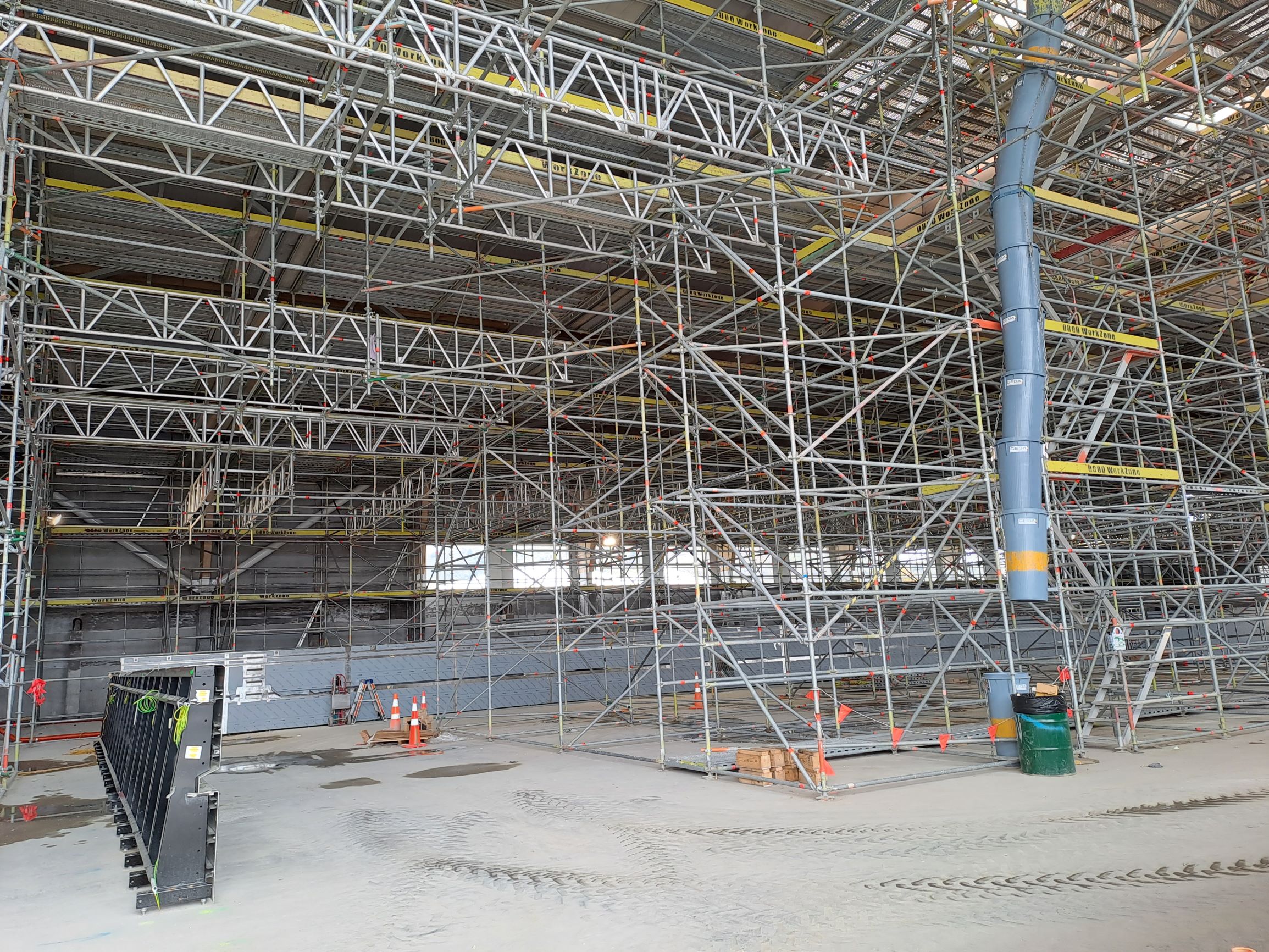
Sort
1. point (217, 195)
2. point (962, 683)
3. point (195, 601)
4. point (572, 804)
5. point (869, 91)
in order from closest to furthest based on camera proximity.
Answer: point (572, 804)
point (869, 91)
point (217, 195)
point (962, 683)
point (195, 601)

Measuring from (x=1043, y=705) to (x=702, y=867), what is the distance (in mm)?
5828

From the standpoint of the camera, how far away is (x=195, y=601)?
27.3 metres

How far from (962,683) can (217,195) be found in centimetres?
2176

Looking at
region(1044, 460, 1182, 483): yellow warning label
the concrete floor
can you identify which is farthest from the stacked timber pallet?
region(1044, 460, 1182, 483): yellow warning label

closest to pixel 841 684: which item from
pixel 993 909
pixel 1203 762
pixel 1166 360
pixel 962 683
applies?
pixel 962 683

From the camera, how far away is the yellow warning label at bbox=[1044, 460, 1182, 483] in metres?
12.7

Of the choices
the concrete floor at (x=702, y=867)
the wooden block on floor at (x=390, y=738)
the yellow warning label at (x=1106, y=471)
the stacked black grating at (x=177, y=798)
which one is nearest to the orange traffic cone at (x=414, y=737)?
the wooden block on floor at (x=390, y=738)

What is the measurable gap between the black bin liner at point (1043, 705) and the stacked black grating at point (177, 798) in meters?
9.36

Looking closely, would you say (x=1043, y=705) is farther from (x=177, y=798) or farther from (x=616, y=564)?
(x=177, y=798)

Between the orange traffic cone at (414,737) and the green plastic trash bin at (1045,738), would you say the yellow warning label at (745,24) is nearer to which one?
the green plastic trash bin at (1045,738)

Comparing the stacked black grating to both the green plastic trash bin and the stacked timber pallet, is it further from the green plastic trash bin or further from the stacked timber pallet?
the green plastic trash bin

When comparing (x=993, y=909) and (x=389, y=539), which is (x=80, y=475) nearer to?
(x=389, y=539)

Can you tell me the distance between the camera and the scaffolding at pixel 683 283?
34.5 feet

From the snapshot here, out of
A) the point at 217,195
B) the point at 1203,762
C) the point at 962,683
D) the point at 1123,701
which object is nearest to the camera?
the point at 1203,762
